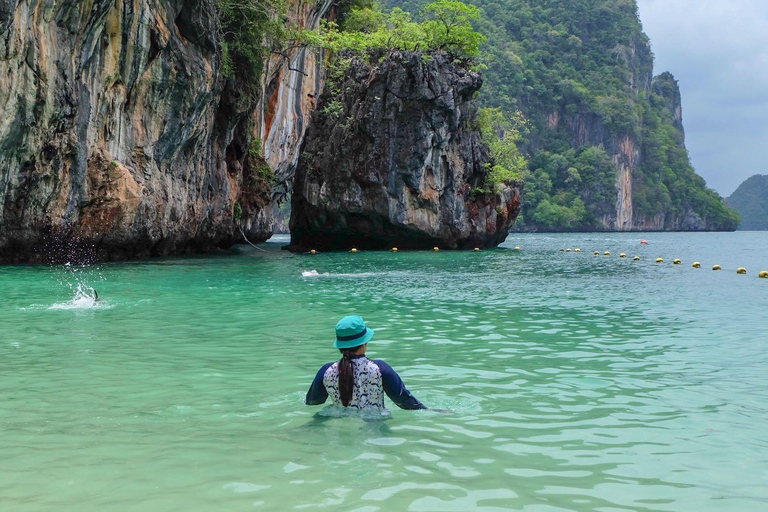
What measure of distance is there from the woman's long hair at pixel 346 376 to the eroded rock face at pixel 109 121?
619 inches

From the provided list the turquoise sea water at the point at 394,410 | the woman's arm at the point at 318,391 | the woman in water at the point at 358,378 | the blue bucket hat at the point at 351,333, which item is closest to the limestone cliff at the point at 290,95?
the turquoise sea water at the point at 394,410

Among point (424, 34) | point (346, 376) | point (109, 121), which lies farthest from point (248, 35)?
point (346, 376)

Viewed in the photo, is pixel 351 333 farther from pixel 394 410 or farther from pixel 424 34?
pixel 424 34

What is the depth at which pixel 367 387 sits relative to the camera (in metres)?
6.24

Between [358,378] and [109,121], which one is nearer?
[358,378]

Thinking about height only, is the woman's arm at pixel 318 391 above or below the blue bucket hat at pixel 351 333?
below

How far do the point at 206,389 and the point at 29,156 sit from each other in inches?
661

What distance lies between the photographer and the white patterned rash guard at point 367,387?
20.2 feet

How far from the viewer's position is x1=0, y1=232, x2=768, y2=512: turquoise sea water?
4.90 meters

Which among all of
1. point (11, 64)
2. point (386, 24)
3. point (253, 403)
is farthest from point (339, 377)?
point (386, 24)

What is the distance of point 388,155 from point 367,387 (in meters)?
36.3

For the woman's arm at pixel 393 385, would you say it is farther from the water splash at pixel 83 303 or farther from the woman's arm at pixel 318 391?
the water splash at pixel 83 303

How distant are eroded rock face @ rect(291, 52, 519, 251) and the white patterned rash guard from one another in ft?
116

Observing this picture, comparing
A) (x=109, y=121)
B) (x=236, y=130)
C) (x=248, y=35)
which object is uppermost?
(x=248, y=35)
